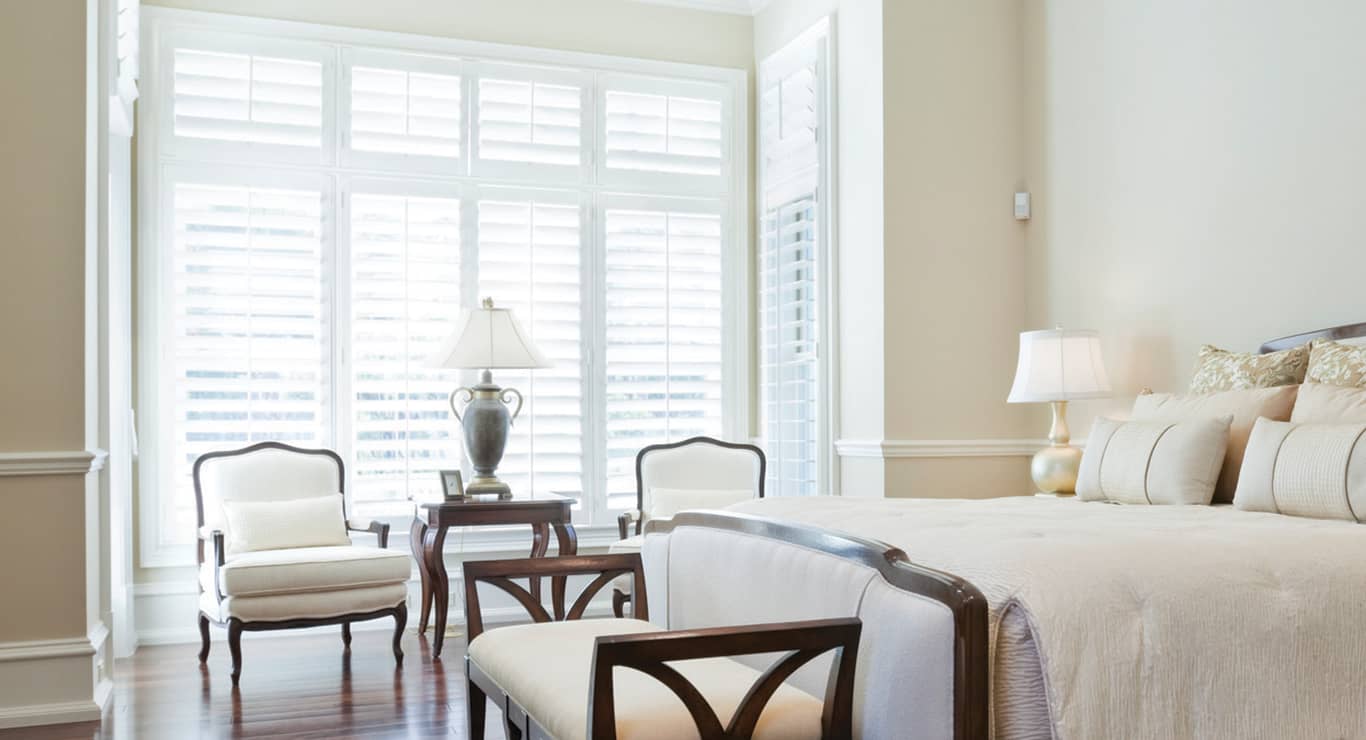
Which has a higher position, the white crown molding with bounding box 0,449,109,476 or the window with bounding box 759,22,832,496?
the window with bounding box 759,22,832,496

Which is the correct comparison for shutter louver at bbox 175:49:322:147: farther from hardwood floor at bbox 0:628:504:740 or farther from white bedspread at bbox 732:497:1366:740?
white bedspread at bbox 732:497:1366:740

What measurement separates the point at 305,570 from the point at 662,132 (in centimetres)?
300

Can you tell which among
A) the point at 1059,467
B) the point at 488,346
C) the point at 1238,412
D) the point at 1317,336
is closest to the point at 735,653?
the point at 1238,412

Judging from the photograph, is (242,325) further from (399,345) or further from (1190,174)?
(1190,174)

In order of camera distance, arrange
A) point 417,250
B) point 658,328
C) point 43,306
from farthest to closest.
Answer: point 658,328
point 417,250
point 43,306

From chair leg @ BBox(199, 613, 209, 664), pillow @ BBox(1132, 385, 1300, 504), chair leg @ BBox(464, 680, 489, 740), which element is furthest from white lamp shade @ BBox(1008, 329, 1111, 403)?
chair leg @ BBox(199, 613, 209, 664)

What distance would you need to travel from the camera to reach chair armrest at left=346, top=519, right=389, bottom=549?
16.3ft

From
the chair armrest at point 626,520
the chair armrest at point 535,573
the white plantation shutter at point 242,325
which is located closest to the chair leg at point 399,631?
the chair armrest at point 626,520

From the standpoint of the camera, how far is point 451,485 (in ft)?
16.6

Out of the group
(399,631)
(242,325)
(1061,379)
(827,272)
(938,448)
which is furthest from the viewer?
(827,272)

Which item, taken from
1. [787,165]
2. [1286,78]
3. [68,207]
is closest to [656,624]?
[68,207]

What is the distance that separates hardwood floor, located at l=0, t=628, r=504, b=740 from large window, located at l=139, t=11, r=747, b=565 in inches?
28.3

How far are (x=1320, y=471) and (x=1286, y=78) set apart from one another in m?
1.71

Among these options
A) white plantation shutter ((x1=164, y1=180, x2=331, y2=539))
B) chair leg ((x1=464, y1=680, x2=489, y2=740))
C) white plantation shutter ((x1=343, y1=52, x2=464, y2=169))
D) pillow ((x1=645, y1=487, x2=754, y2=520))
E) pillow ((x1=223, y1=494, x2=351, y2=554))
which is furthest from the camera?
white plantation shutter ((x1=343, y1=52, x2=464, y2=169))
